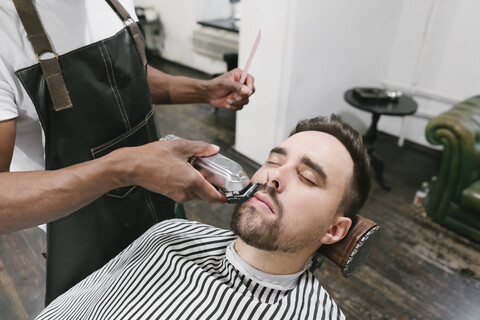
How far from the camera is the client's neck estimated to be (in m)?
1.13

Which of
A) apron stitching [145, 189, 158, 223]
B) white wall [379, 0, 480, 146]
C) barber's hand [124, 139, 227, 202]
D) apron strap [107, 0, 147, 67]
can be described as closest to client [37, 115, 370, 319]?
apron stitching [145, 189, 158, 223]

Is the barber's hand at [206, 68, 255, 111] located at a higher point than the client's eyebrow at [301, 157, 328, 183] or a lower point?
higher

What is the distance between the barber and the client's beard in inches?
8.0

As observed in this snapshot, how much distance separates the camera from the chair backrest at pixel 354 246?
109 centimetres

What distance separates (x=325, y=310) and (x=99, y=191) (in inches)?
30.6

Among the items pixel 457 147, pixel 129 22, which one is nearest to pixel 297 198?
pixel 129 22

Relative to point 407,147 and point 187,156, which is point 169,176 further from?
point 407,147

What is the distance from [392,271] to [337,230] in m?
1.34

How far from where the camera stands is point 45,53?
0.89m

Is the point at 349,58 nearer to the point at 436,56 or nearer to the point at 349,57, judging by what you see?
the point at 349,57

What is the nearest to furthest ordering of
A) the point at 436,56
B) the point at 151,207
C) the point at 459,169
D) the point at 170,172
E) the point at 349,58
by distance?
the point at 170,172, the point at 151,207, the point at 459,169, the point at 349,58, the point at 436,56

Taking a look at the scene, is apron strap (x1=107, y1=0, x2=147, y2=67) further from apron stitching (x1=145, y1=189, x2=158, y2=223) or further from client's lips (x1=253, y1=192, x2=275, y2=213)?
client's lips (x1=253, y1=192, x2=275, y2=213)

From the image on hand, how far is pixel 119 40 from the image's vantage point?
3.53 feet

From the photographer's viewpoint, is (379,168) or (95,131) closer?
(95,131)
